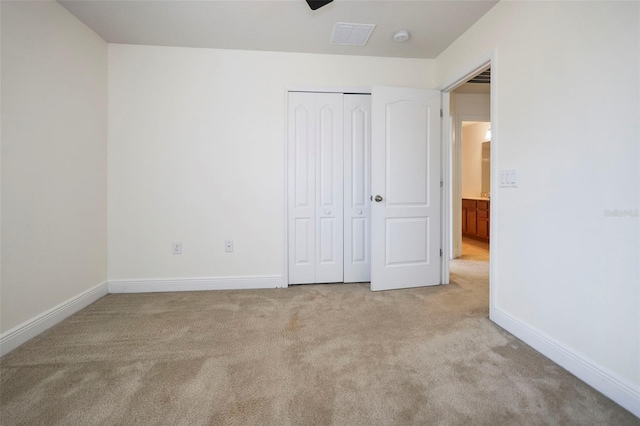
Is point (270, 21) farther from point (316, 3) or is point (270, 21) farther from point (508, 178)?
point (508, 178)

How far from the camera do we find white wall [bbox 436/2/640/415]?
4.26 ft

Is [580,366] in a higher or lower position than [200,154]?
lower

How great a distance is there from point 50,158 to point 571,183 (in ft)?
11.3

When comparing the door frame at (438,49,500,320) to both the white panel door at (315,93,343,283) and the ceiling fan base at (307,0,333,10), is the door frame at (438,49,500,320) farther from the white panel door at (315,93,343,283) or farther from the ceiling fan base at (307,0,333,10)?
the ceiling fan base at (307,0,333,10)

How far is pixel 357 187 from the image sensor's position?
3.04 m

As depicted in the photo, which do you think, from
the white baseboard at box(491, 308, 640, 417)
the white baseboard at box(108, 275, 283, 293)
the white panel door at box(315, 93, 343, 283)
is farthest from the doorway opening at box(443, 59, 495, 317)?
the white baseboard at box(108, 275, 283, 293)

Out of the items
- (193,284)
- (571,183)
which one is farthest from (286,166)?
(571,183)

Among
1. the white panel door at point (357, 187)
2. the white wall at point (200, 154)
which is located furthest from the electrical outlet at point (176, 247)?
the white panel door at point (357, 187)

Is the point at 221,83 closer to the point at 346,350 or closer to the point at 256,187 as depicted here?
the point at 256,187

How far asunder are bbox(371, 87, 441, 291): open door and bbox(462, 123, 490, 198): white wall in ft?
13.0

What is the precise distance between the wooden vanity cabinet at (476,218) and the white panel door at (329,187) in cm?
365

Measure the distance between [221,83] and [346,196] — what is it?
172 centimetres

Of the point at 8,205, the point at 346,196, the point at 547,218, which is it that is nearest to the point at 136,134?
the point at 8,205

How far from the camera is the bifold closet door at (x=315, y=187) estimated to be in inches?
115
